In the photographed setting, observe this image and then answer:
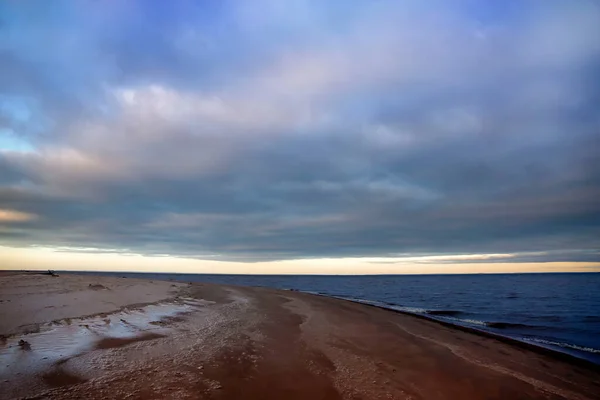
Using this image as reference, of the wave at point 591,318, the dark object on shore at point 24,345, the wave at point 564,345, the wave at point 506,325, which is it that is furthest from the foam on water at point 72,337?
the wave at point 591,318

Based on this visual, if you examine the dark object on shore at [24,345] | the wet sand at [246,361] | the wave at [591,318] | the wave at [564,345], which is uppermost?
the dark object on shore at [24,345]

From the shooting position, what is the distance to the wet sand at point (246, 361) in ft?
24.2

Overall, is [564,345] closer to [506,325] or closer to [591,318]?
[506,325]

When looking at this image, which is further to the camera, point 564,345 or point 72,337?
point 564,345

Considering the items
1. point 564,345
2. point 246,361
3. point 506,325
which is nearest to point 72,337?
point 246,361

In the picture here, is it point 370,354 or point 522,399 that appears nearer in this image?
point 522,399

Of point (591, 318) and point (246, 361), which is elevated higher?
point (246, 361)

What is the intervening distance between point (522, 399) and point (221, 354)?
8070 mm

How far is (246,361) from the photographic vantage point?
9773 millimetres

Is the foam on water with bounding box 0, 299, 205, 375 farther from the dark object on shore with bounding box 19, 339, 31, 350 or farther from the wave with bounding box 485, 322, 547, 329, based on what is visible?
the wave with bounding box 485, 322, 547, 329

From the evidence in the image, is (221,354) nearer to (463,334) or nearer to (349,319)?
(349,319)

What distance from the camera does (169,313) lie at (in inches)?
708

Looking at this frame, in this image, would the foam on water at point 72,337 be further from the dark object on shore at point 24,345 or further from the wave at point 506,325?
the wave at point 506,325

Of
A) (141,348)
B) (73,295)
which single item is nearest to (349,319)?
(141,348)
